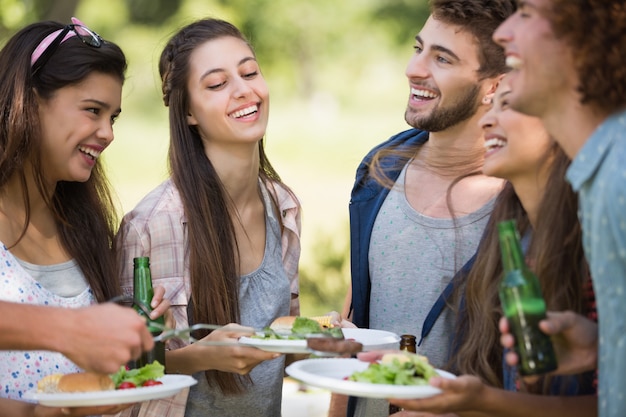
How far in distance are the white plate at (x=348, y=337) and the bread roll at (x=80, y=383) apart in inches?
17.0

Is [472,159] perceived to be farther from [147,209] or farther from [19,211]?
[19,211]

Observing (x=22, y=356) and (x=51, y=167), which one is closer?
(x=22, y=356)

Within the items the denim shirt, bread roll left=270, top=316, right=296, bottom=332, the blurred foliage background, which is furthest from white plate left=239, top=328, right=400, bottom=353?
the blurred foliage background

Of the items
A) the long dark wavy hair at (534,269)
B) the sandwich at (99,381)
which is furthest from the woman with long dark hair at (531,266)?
the sandwich at (99,381)

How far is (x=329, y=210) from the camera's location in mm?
10367

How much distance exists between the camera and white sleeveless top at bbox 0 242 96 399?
3.04m

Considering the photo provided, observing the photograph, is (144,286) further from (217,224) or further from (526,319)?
(526,319)

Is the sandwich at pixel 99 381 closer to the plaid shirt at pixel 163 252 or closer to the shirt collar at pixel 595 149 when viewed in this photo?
the plaid shirt at pixel 163 252

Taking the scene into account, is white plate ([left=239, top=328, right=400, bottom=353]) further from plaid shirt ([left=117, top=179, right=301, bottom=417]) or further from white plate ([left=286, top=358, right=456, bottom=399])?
plaid shirt ([left=117, top=179, right=301, bottom=417])

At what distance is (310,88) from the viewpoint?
12.9 meters

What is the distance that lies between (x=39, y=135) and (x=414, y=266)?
1.45 meters

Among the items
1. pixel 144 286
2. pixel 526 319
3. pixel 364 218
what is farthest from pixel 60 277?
pixel 526 319

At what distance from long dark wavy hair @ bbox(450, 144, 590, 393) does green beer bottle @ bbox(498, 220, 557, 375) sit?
38cm

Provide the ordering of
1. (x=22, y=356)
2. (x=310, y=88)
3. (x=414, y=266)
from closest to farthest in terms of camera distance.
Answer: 1. (x=22, y=356)
2. (x=414, y=266)
3. (x=310, y=88)
